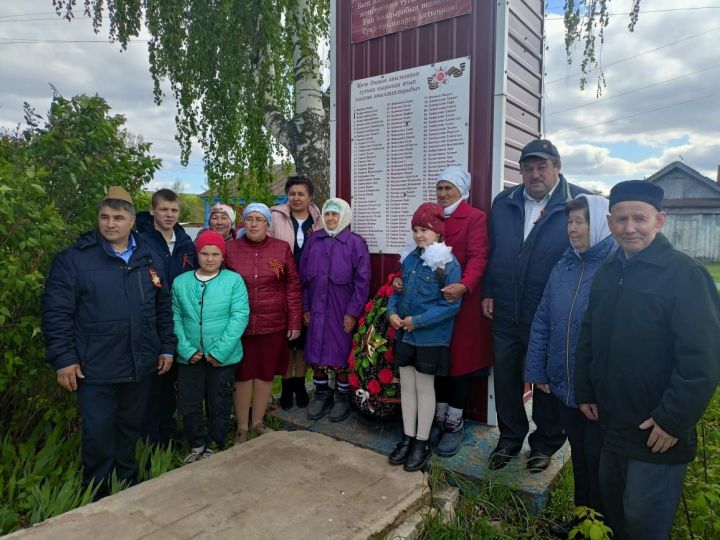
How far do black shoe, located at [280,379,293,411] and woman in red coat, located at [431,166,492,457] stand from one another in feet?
4.67

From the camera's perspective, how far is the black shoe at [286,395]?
167 inches

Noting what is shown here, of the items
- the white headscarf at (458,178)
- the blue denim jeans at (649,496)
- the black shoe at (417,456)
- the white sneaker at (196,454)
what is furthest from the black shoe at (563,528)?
the white sneaker at (196,454)

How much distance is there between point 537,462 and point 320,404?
5.85ft

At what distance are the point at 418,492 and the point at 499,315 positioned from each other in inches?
47.3

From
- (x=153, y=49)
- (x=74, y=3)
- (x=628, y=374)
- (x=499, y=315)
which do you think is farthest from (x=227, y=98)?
(x=628, y=374)

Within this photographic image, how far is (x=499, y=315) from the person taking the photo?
10.3 ft

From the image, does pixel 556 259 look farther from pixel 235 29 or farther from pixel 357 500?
pixel 235 29

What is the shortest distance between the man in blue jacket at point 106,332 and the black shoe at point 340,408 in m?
1.48

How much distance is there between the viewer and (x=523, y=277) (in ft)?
9.74

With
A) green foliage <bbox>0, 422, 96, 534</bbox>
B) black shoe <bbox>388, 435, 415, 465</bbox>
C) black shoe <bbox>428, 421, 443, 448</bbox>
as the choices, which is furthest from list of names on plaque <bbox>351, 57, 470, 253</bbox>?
green foliage <bbox>0, 422, 96, 534</bbox>

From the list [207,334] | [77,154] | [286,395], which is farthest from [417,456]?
[77,154]

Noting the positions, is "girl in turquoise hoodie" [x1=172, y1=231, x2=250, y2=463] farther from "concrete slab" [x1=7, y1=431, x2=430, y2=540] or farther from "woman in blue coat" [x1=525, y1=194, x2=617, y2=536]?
"woman in blue coat" [x1=525, y1=194, x2=617, y2=536]

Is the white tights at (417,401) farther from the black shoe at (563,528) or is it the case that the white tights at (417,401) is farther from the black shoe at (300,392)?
the black shoe at (300,392)

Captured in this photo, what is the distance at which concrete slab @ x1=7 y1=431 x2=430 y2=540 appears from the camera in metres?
2.37
